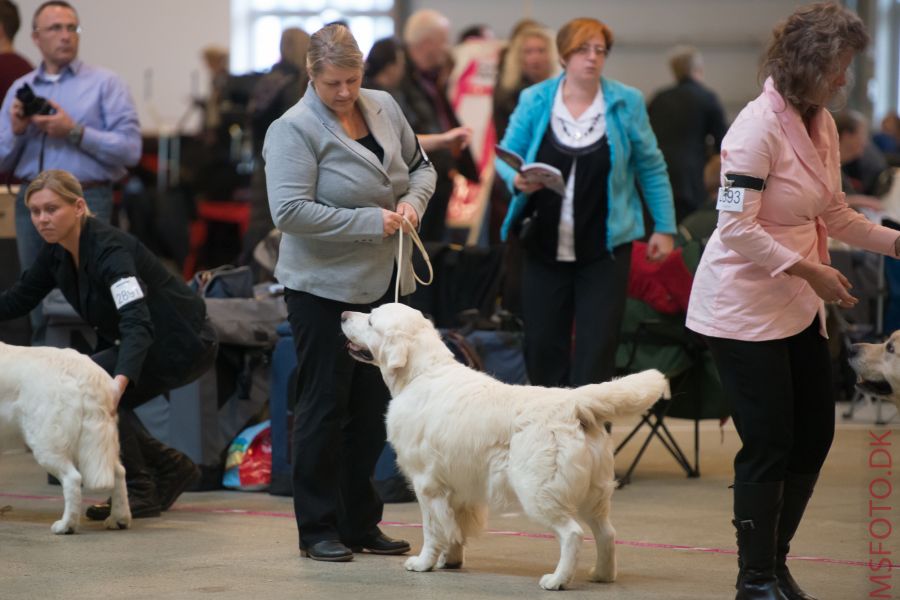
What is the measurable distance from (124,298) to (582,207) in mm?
1786

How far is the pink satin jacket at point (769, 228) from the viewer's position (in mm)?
3404

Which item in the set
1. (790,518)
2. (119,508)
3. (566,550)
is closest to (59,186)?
(119,508)

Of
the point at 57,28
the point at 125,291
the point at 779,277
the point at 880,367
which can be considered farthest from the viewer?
the point at 57,28

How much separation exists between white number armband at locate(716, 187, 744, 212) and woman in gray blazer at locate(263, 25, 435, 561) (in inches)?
43.7

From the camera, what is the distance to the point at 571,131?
5.38 m

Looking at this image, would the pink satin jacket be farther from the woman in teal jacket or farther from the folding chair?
the folding chair

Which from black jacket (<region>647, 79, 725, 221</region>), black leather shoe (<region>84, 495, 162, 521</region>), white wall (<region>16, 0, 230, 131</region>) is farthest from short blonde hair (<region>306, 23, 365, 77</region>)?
white wall (<region>16, 0, 230, 131</region>)

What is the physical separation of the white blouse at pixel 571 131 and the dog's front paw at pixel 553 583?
5.45 feet

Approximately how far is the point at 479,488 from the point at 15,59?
415 cm

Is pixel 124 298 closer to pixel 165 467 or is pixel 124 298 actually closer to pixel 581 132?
pixel 165 467

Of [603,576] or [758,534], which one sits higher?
[758,534]

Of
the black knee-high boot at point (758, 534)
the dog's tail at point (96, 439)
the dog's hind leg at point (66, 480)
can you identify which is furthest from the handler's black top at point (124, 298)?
the black knee-high boot at point (758, 534)

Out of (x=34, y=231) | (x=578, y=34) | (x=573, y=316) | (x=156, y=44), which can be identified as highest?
(x=156, y=44)

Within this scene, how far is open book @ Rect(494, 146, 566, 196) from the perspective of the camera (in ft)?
17.0
